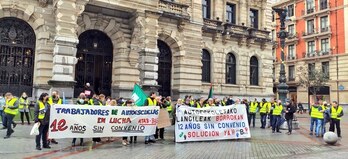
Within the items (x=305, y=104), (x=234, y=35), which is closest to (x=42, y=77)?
(x=234, y=35)

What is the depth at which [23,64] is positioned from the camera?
20.0 metres

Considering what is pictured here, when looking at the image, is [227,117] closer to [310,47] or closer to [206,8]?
[206,8]

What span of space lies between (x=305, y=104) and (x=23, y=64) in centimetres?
4256

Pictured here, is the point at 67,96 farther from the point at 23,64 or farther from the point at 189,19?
the point at 189,19

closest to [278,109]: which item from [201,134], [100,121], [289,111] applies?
[289,111]

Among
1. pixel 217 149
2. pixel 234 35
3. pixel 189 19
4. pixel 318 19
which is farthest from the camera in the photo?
pixel 318 19

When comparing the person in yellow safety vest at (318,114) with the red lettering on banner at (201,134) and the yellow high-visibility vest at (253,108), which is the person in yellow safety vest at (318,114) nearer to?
the yellow high-visibility vest at (253,108)

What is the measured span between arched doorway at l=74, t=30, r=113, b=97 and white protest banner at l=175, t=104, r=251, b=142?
11.4 meters

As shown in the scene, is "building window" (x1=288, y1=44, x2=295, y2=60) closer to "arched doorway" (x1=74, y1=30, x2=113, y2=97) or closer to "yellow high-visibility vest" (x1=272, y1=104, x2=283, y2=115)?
"arched doorway" (x1=74, y1=30, x2=113, y2=97)

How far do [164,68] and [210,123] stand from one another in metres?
12.7

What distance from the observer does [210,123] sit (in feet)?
44.0

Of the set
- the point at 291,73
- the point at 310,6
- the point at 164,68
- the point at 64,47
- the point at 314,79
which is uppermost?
the point at 310,6

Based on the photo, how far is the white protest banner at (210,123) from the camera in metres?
12.8

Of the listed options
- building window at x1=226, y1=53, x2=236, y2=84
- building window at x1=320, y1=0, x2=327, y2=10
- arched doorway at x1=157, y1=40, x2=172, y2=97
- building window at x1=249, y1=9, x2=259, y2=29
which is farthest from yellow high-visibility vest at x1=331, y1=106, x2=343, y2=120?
building window at x1=320, y1=0, x2=327, y2=10
